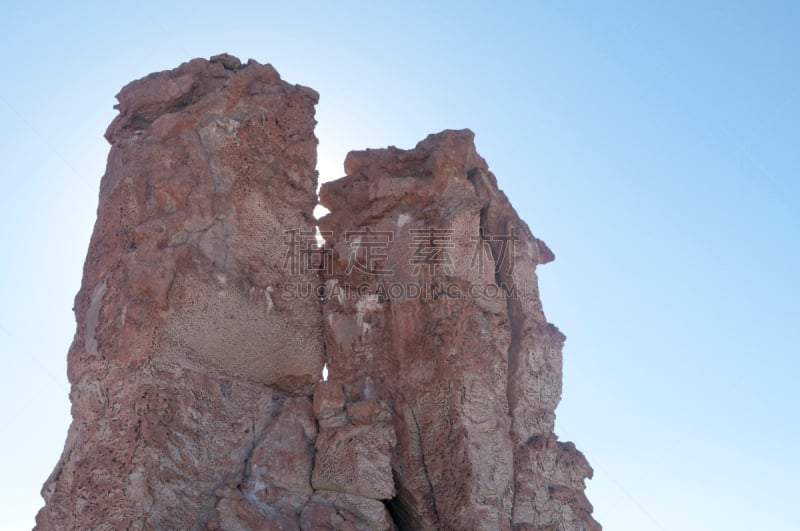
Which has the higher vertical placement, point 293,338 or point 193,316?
point 293,338

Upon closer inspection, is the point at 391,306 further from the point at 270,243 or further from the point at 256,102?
the point at 256,102

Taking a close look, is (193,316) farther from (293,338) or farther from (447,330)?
(447,330)

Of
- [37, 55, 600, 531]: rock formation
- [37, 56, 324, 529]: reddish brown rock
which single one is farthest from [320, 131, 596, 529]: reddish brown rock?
[37, 56, 324, 529]: reddish brown rock

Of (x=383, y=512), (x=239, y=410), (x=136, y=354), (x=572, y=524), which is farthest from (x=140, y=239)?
(x=572, y=524)

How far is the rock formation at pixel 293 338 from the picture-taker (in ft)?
32.4

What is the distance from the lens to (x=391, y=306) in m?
11.4

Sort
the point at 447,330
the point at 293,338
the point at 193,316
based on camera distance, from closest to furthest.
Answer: the point at 193,316, the point at 447,330, the point at 293,338

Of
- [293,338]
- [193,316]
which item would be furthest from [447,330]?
[193,316]

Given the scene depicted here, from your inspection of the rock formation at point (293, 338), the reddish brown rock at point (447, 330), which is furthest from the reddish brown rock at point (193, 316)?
the reddish brown rock at point (447, 330)

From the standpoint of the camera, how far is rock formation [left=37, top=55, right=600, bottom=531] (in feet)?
32.4

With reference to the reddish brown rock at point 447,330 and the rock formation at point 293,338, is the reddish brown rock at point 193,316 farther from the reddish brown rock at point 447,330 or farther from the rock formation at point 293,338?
the reddish brown rock at point 447,330

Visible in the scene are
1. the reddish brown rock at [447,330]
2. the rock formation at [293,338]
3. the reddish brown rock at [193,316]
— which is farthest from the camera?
the reddish brown rock at [447,330]

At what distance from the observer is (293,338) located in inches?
451

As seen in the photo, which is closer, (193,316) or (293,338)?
(193,316)
